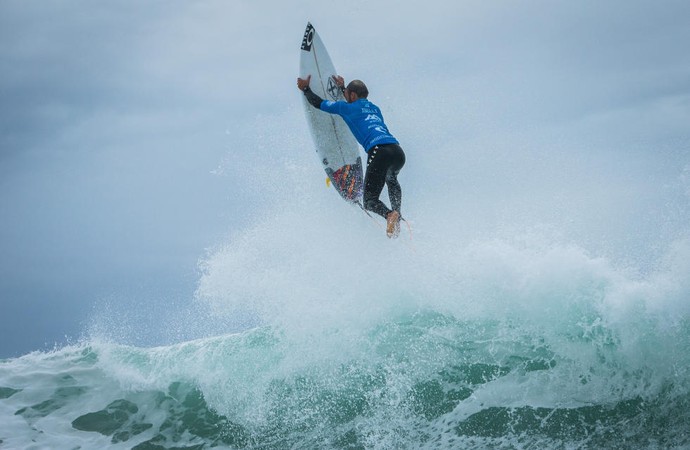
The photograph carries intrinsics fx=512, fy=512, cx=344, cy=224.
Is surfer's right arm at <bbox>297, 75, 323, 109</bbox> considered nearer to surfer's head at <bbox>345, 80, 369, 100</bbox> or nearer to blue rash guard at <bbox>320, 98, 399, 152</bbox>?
blue rash guard at <bbox>320, 98, 399, 152</bbox>

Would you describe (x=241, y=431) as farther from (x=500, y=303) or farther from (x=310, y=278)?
(x=500, y=303)

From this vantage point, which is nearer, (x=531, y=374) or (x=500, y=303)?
(x=531, y=374)

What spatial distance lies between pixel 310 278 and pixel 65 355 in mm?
4071

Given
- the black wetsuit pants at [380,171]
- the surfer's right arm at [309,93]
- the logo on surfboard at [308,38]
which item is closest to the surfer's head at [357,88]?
the surfer's right arm at [309,93]

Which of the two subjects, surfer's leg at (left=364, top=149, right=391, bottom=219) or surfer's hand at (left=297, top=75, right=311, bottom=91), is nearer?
surfer's leg at (left=364, top=149, right=391, bottom=219)

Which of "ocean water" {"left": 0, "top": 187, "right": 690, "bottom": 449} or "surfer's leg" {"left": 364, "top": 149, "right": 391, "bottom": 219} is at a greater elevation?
"surfer's leg" {"left": 364, "top": 149, "right": 391, "bottom": 219}

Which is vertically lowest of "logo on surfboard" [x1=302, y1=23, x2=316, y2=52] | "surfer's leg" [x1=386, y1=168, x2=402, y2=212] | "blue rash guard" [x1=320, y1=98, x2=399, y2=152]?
"surfer's leg" [x1=386, y1=168, x2=402, y2=212]

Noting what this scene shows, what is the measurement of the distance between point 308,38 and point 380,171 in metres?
2.91

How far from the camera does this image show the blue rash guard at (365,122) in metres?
6.20

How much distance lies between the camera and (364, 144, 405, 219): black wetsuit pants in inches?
241

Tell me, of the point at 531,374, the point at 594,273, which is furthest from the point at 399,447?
the point at 594,273

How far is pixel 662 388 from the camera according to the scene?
179 inches

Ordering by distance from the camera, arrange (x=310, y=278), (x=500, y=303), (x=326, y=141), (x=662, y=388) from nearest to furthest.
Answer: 1. (x=662, y=388)
2. (x=500, y=303)
3. (x=310, y=278)
4. (x=326, y=141)

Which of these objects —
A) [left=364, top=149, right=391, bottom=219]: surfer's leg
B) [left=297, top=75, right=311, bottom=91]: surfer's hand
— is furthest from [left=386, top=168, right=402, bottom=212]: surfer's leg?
[left=297, top=75, right=311, bottom=91]: surfer's hand
